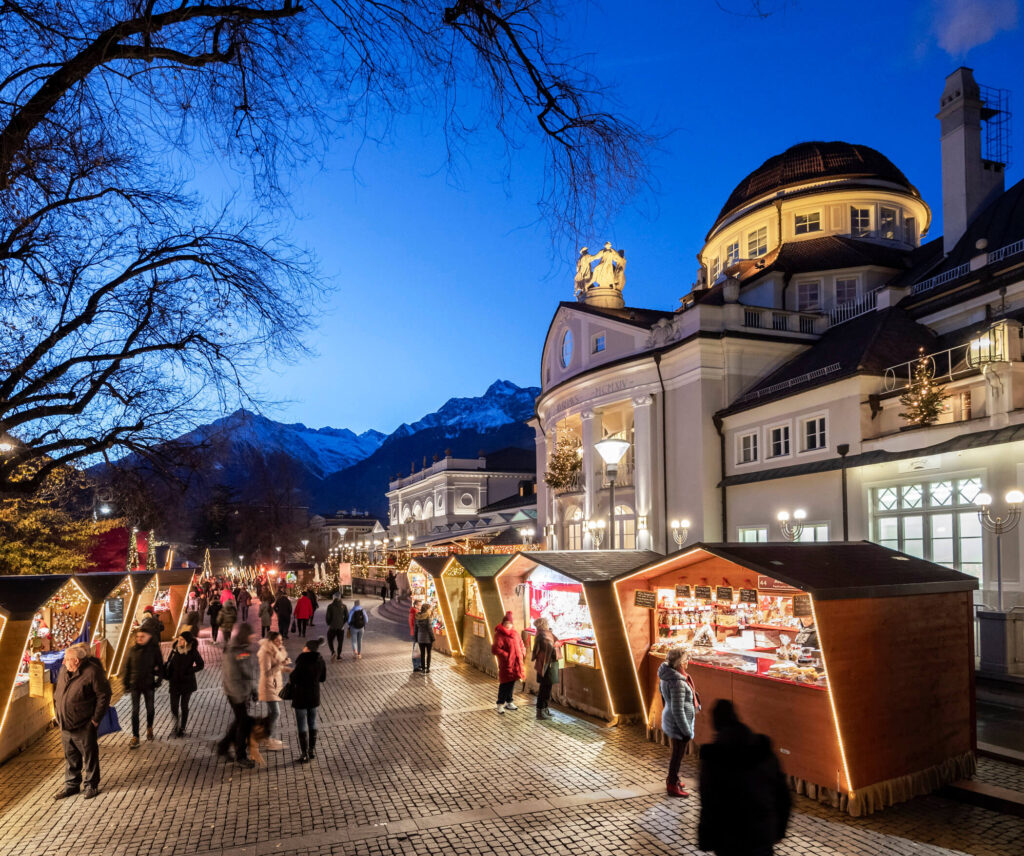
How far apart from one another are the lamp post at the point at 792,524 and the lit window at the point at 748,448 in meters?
3.46

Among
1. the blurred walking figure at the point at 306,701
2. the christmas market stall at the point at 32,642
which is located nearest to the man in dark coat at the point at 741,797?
the blurred walking figure at the point at 306,701

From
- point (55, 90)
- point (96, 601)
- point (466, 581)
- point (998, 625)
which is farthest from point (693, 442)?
point (55, 90)

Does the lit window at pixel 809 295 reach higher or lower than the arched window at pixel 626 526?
higher

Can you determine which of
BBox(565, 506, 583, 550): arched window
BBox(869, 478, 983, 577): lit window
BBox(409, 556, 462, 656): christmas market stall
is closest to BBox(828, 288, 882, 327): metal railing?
BBox(869, 478, 983, 577): lit window

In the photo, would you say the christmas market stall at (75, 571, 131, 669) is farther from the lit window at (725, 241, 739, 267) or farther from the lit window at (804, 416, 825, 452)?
the lit window at (725, 241, 739, 267)

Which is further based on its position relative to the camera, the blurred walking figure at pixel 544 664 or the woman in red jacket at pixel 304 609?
the woman in red jacket at pixel 304 609

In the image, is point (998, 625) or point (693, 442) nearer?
point (998, 625)

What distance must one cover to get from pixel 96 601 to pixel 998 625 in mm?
16911

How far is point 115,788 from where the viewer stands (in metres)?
9.46

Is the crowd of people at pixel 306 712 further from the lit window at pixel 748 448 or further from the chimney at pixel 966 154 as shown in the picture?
the chimney at pixel 966 154

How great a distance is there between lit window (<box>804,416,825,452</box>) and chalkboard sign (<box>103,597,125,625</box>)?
20457mm

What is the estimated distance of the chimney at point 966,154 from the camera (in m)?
29.1

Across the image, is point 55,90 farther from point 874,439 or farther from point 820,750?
point 874,439

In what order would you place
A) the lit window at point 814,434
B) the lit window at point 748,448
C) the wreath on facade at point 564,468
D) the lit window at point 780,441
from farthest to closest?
the wreath on facade at point 564,468 < the lit window at point 748,448 < the lit window at point 780,441 < the lit window at point 814,434
